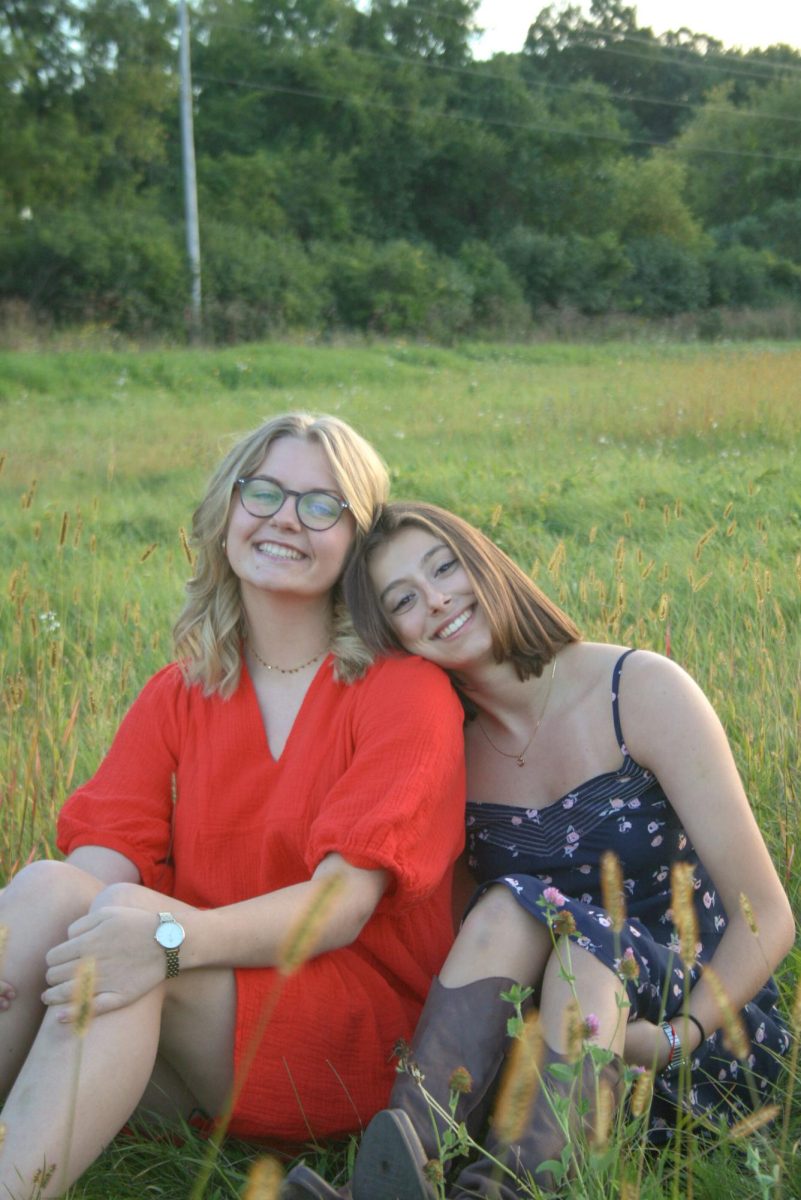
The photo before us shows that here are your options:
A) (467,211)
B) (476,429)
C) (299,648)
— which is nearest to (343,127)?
(467,211)

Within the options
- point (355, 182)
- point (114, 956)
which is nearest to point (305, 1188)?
point (114, 956)

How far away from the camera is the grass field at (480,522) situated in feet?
10.1

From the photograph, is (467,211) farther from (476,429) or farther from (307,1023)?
(307,1023)

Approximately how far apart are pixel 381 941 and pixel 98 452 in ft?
24.1

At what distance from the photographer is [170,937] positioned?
2018 mm

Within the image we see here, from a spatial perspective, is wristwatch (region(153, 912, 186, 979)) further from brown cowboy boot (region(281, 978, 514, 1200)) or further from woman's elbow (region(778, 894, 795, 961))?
woman's elbow (region(778, 894, 795, 961))

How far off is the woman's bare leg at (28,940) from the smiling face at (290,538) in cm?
69

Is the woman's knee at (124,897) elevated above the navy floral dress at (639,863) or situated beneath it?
elevated above

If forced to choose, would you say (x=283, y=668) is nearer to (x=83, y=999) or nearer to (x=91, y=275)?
(x=83, y=999)

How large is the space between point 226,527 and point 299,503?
20cm

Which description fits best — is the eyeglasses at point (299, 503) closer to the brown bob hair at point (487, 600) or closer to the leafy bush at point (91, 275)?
the brown bob hair at point (487, 600)

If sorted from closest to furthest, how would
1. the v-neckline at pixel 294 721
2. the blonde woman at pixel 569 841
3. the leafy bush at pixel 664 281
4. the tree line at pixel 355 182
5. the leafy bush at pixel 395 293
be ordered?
the blonde woman at pixel 569 841 → the v-neckline at pixel 294 721 → the tree line at pixel 355 182 → the leafy bush at pixel 395 293 → the leafy bush at pixel 664 281

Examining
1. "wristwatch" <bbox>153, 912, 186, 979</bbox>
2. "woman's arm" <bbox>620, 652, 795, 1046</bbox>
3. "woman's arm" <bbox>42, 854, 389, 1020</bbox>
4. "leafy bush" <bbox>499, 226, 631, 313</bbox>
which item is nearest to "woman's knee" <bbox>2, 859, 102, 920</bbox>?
"woman's arm" <bbox>42, 854, 389, 1020</bbox>

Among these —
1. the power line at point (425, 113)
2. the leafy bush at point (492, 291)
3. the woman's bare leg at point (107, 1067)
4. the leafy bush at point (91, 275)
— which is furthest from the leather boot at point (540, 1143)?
the power line at point (425, 113)
